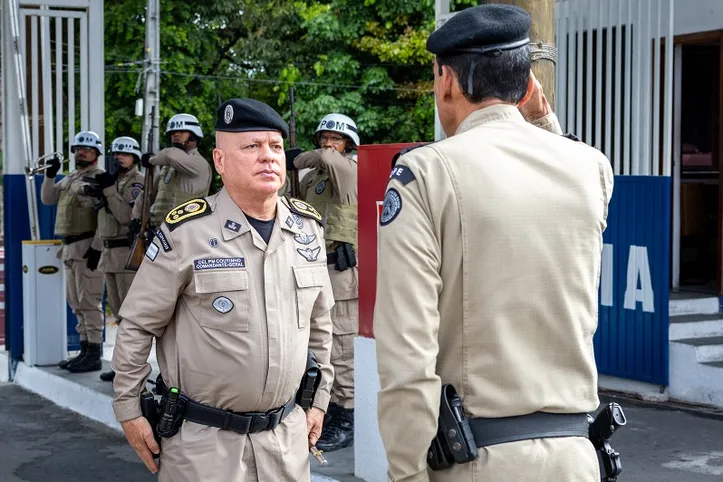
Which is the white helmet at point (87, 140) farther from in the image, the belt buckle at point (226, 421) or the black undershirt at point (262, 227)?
the belt buckle at point (226, 421)

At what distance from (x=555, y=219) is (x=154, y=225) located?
7324 mm

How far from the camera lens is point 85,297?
10180mm

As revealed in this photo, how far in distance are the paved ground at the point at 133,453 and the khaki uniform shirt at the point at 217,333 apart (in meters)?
2.30

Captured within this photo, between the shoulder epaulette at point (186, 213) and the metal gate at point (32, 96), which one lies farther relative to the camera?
the metal gate at point (32, 96)

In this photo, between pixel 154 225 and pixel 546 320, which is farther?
pixel 154 225

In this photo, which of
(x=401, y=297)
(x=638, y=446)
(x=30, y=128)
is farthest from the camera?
(x=30, y=128)

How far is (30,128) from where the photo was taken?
1082 cm

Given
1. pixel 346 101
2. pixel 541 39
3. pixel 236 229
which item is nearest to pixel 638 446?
pixel 541 39

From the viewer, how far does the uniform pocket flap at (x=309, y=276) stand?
3807mm

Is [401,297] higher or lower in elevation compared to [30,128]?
lower

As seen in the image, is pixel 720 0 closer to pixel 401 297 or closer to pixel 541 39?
pixel 541 39

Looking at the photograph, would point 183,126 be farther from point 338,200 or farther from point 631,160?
point 631,160

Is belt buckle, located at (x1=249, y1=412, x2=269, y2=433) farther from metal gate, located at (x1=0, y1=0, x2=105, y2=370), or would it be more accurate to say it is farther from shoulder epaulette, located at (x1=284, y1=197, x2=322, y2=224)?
metal gate, located at (x1=0, y1=0, x2=105, y2=370)

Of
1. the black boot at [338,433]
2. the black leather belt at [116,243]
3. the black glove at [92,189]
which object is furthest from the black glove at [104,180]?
the black boot at [338,433]
